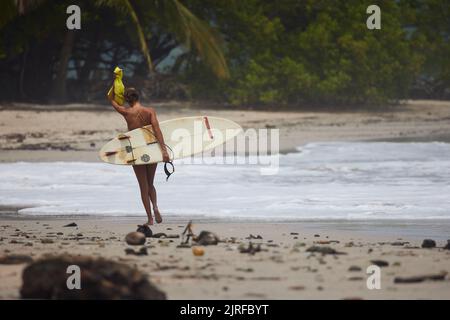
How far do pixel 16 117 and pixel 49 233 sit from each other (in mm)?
12207

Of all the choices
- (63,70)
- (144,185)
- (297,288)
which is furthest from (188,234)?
(63,70)

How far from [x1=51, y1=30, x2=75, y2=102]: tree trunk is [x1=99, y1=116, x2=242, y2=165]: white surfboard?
534 inches

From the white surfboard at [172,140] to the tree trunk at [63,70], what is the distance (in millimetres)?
13563

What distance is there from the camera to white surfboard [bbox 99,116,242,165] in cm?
979

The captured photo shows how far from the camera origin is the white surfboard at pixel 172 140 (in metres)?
9.79

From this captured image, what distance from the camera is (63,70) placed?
992 inches

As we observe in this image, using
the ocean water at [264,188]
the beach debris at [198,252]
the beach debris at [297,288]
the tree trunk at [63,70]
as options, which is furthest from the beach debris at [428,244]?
the tree trunk at [63,70]

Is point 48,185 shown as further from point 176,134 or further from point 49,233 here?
point 49,233

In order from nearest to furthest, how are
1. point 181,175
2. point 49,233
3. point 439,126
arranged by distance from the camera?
point 49,233 < point 181,175 < point 439,126

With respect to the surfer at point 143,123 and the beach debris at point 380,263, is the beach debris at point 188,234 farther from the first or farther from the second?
the beach debris at point 380,263

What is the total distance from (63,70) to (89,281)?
63.6ft

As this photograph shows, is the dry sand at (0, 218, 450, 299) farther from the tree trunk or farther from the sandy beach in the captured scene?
the tree trunk

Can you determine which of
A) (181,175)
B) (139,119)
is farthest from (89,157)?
(139,119)

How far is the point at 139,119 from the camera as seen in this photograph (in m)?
9.75
